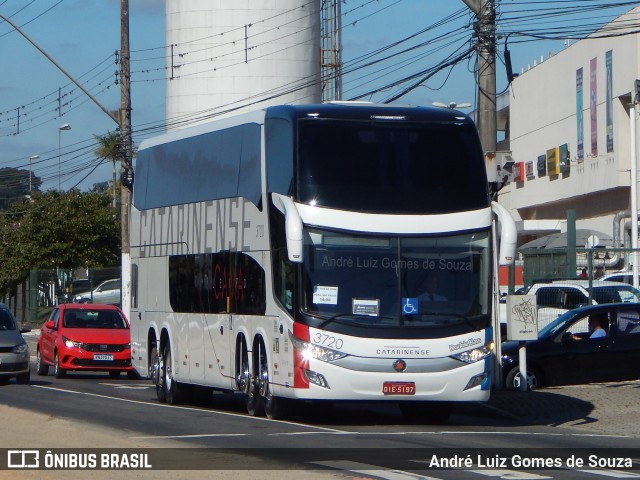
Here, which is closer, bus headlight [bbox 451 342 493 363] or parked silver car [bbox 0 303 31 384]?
bus headlight [bbox 451 342 493 363]

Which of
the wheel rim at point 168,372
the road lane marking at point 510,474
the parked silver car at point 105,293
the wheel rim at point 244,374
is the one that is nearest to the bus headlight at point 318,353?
the wheel rim at point 244,374

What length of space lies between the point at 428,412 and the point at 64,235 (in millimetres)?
39117

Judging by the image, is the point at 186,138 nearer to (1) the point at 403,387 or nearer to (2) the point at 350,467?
(1) the point at 403,387

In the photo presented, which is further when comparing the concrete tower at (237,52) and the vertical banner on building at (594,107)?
the vertical banner on building at (594,107)

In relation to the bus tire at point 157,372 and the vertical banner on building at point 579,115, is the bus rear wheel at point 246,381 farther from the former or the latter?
the vertical banner on building at point 579,115

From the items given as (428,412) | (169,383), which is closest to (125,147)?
(169,383)

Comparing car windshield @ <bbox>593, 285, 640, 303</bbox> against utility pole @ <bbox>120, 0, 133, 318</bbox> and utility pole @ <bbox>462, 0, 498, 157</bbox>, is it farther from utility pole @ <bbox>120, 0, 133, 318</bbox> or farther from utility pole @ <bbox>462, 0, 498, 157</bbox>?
utility pole @ <bbox>120, 0, 133, 318</bbox>

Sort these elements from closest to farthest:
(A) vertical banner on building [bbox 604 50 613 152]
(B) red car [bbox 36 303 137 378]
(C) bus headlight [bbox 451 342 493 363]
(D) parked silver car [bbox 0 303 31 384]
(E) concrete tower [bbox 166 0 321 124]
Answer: (C) bus headlight [bbox 451 342 493 363] → (D) parked silver car [bbox 0 303 31 384] → (B) red car [bbox 36 303 137 378] → (E) concrete tower [bbox 166 0 321 124] → (A) vertical banner on building [bbox 604 50 613 152]

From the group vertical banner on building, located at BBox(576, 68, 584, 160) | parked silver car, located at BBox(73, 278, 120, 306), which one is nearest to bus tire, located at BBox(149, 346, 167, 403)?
parked silver car, located at BBox(73, 278, 120, 306)

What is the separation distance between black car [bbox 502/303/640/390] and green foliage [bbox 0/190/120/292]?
114 ft

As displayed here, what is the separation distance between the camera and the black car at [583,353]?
2222 cm

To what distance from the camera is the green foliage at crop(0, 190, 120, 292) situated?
54.3 m

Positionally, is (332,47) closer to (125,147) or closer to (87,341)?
(125,147)

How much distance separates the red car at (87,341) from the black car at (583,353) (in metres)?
10.0
